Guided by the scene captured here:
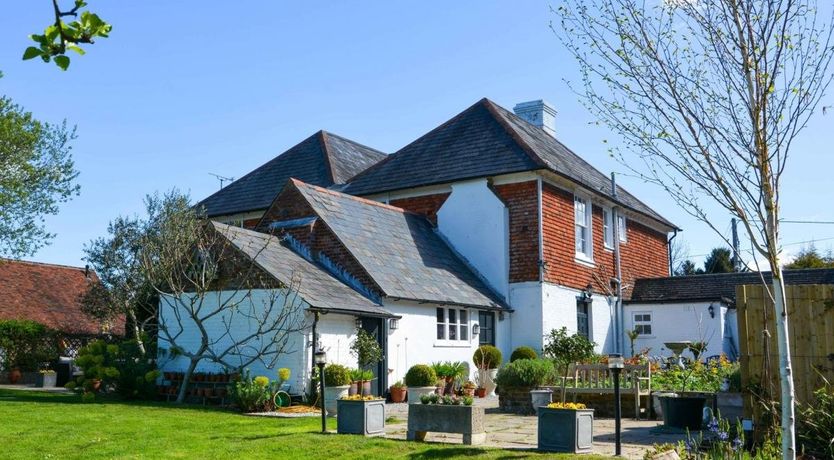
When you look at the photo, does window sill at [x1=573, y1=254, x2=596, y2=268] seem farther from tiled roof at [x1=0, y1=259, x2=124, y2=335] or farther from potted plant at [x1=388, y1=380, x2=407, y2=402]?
tiled roof at [x1=0, y1=259, x2=124, y2=335]

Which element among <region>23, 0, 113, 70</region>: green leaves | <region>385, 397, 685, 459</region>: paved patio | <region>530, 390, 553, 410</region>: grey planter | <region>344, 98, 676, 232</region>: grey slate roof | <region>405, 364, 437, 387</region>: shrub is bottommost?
<region>385, 397, 685, 459</region>: paved patio

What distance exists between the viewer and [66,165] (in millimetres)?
30719

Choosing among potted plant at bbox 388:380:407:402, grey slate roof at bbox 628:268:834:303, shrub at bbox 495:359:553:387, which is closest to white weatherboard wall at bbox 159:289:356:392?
potted plant at bbox 388:380:407:402

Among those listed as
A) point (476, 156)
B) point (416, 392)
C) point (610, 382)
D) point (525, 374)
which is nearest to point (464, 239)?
point (476, 156)

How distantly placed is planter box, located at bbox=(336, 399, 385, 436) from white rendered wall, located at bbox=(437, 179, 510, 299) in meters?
13.0

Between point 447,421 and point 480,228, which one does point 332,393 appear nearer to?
point 447,421

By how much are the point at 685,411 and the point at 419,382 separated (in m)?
7.60

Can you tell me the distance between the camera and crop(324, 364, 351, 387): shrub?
56.1ft

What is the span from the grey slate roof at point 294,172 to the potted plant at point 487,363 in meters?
10.1

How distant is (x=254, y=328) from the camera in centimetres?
1881

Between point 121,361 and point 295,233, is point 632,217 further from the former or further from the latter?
point 121,361

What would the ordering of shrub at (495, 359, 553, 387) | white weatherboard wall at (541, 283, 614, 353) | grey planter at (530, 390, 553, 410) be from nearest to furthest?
grey planter at (530, 390, 553, 410)
shrub at (495, 359, 553, 387)
white weatherboard wall at (541, 283, 614, 353)

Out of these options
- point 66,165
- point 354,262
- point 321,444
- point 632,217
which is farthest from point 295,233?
point 632,217

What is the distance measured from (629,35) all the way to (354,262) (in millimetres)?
13599
